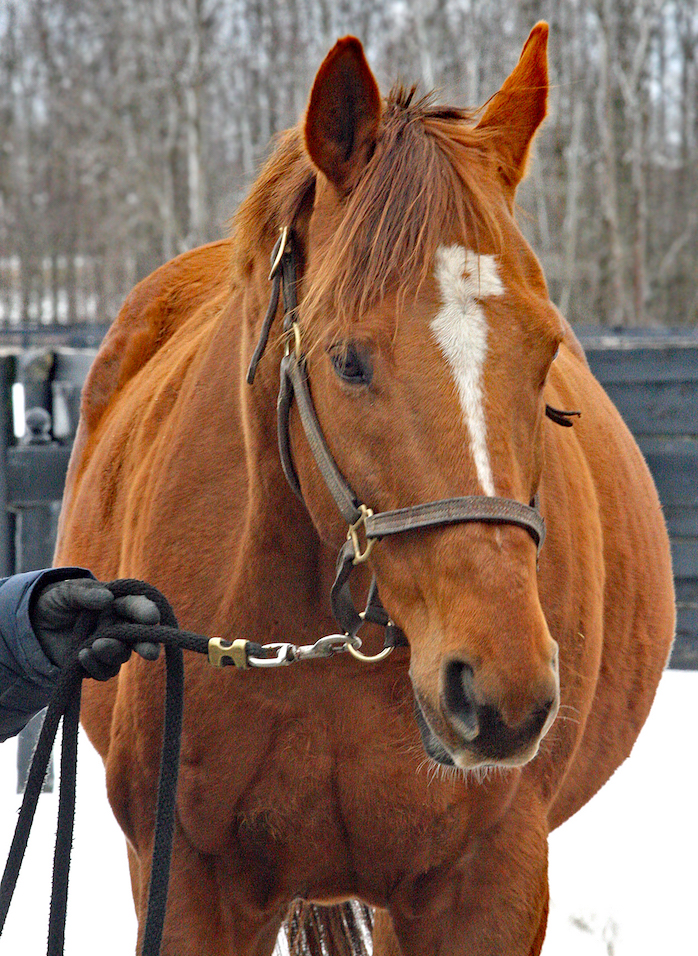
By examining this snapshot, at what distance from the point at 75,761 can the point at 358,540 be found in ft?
1.87

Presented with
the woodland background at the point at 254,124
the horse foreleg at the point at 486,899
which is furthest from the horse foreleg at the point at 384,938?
the woodland background at the point at 254,124

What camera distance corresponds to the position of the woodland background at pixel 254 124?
57.9ft

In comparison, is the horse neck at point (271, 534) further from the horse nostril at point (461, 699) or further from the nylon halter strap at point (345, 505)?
the horse nostril at point (461, 699)

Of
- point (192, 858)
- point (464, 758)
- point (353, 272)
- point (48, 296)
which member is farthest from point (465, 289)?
point (48, 296)

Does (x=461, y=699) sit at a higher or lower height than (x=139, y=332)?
lower

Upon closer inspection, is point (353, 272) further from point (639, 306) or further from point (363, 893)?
point (639, 306)

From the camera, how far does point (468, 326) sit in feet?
4.60

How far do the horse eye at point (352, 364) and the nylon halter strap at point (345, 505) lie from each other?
10 cm

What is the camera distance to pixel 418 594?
4.67 ft

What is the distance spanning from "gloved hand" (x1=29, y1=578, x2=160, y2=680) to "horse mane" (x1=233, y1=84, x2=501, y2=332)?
1.69ft

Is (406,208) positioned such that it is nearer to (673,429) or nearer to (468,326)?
(468,326)

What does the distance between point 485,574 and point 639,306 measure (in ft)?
62.6

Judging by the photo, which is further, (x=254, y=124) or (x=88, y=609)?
(x=254, y=124)

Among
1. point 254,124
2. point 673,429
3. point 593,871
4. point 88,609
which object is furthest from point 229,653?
point 254,124
